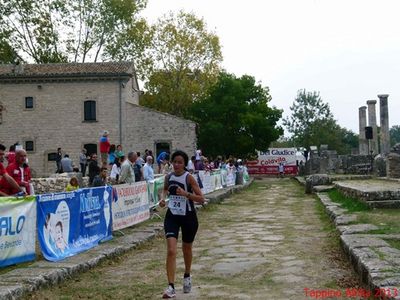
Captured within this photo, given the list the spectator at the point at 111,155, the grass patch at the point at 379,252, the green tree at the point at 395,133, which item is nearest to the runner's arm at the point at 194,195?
the grass patch at the point at 379,252

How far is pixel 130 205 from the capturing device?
12375 mm

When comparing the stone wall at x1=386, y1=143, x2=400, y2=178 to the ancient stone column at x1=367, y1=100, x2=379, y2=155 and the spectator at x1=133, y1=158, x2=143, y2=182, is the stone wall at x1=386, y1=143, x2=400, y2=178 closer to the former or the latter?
the spectator at x1=133, y1=158, x2=143, y2=182

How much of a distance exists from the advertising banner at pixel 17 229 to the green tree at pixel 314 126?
7109 centimetres

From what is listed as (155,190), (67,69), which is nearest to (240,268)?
(155,190)

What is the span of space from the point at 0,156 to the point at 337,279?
6.21 meters

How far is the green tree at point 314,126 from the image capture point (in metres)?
77.6

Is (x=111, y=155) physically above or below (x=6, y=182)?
above

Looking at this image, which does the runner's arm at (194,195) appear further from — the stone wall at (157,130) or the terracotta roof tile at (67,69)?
the terracotta roof tile at (67,69)

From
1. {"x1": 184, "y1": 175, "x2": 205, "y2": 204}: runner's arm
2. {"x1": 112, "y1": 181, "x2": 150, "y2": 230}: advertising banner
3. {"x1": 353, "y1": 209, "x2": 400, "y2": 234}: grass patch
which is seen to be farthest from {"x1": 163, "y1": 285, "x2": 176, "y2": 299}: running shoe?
{"x1": 112, "y1": 181, "x2": 150, "y2": 230}: advertising banner

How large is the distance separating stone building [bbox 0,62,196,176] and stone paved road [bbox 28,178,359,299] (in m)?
26.2

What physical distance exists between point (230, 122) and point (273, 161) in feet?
41.7

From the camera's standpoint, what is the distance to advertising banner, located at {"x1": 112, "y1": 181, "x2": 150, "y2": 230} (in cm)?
1141

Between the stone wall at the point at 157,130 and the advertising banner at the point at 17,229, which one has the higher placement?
the stone wall at the point at 157,130

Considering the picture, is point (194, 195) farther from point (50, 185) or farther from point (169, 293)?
point (50, 185)
